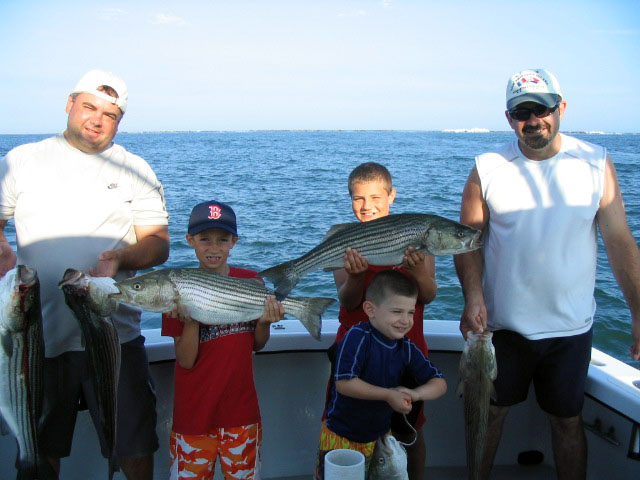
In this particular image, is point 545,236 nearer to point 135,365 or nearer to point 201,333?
point 201,333

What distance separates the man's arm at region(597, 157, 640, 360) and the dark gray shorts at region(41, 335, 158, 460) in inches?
114

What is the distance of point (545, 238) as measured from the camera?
10.8 feet

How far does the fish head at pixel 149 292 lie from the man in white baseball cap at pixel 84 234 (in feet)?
1.14

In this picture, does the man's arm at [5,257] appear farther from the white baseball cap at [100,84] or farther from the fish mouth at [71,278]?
the white baseball cap at [100,84]

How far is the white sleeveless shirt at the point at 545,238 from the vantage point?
3.28 m

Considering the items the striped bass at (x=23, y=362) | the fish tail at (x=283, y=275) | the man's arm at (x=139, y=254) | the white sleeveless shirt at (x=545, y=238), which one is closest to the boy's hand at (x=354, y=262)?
the fish tail at (x=283, y=275)

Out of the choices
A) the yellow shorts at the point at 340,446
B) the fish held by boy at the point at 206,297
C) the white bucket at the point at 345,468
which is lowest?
the yellow shorts at the point at 340,446

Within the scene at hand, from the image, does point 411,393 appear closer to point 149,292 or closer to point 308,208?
point 149,292

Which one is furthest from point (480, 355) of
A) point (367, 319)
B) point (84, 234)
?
point (84, 234)

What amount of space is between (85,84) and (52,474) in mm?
2290

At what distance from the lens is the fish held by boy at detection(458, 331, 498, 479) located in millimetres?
3062

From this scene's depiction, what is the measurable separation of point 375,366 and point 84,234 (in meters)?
1.79

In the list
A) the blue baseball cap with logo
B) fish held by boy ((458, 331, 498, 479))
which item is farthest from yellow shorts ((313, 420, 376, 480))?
the blue baseball cap with logo

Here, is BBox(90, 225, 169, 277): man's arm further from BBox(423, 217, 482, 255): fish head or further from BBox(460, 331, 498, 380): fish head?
BBox(460, 331, 498, 380): fish head
